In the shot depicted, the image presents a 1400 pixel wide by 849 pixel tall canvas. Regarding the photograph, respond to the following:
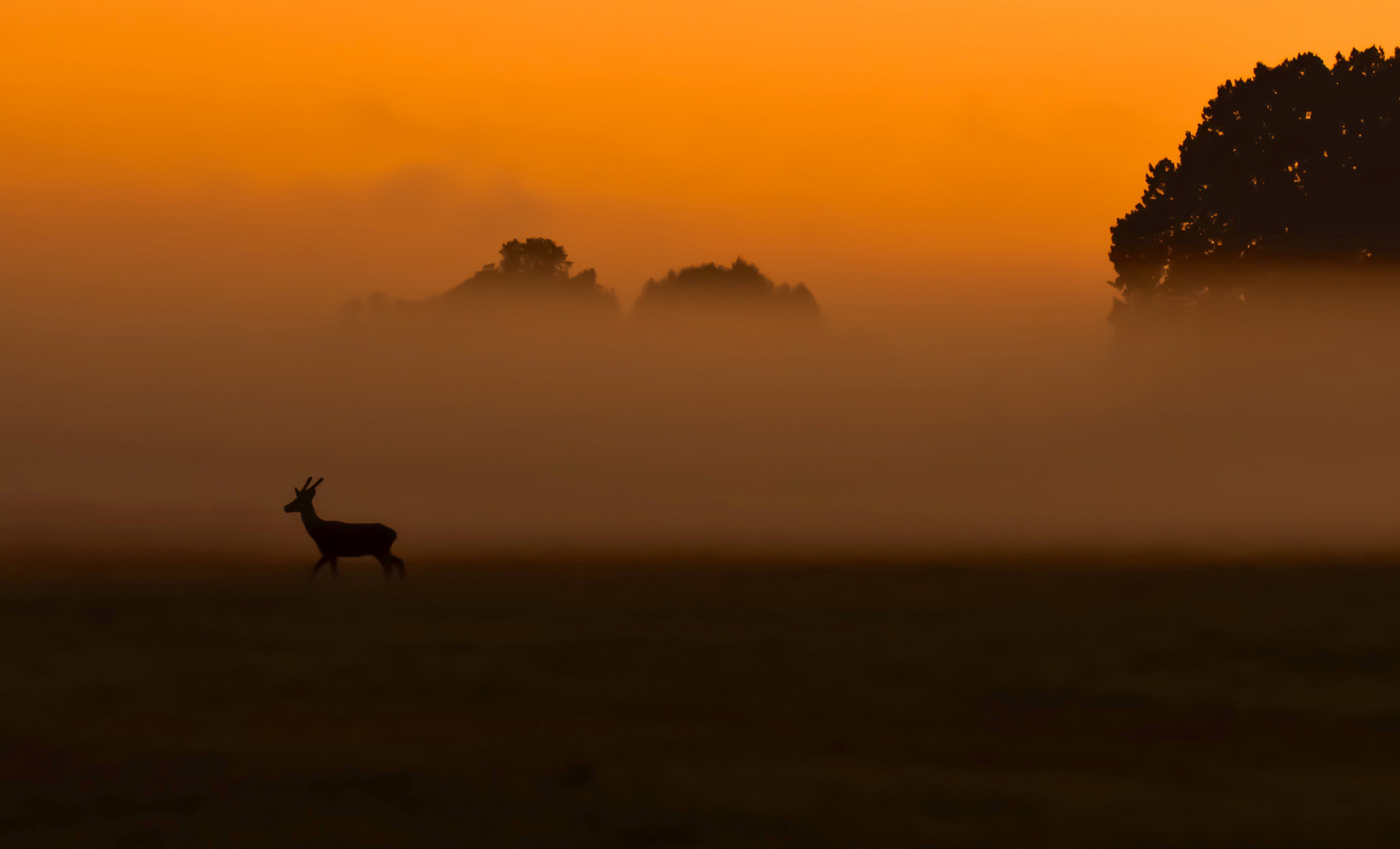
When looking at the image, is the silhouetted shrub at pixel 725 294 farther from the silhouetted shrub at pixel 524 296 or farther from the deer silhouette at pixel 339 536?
the deer silhouette at pixel 339 536

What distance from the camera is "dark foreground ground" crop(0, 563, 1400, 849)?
1320 cm

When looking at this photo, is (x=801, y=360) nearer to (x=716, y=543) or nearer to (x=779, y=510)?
(x=779, y=510)

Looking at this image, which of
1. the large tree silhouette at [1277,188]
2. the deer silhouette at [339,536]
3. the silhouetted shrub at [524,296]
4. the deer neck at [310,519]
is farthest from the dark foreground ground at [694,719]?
the silhouetted shrub at [524,296]

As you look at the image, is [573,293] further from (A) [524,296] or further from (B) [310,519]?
(B) [310,519]

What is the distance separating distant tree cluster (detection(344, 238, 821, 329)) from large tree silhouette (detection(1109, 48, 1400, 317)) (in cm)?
3576

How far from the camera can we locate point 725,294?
3654 inches

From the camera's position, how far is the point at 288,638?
2111 cm

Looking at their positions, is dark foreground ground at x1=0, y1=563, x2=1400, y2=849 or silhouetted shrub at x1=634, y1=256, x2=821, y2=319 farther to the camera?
silhouetted shrub at x1=634, y1=256, x2=821, y2=319

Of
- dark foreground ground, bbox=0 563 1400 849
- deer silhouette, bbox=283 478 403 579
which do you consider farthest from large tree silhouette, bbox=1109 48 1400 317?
deer silhouette, bbox=283 478 403 579

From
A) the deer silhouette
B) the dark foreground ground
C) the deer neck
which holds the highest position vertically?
the deer neck

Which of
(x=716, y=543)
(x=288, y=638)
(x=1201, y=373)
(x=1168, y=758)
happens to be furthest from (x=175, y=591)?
A: (x=1201, y=373)

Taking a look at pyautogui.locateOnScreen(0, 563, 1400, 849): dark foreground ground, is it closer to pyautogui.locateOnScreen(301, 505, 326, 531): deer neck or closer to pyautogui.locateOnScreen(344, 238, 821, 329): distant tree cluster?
pyautogui.locateOnScreen(301, 505, 326, 531): deer neck

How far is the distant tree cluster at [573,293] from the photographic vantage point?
269 feet

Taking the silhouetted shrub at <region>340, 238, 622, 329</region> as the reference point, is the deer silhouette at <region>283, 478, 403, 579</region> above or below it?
below
